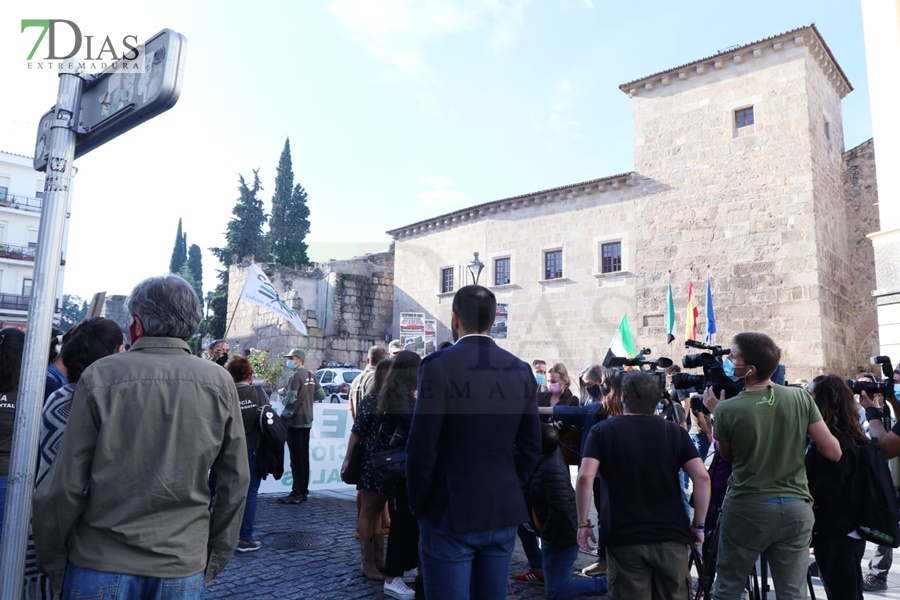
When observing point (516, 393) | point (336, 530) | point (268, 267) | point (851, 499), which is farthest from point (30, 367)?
point (268, 267)

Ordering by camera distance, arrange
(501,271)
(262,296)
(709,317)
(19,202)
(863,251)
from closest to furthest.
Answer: (262,296), (709,317), (863,251), (501,271), (19,202)

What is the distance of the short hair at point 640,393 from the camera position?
3.25 meters

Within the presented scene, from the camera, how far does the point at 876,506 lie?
11.3 ft

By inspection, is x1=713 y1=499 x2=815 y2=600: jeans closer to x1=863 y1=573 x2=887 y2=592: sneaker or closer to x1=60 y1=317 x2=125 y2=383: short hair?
x1=863 y1=573 x2=887 y2=592: sneaker

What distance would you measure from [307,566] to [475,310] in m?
3.31

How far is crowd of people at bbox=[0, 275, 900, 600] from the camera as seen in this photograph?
199cm

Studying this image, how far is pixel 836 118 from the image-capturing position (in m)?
20.5

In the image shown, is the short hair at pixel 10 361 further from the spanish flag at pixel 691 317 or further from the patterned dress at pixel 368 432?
the spanish flag at pixel 691 317

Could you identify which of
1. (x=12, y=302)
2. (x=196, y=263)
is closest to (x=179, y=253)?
(x=196, y=263)

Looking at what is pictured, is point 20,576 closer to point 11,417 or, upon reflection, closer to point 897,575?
point 11,417

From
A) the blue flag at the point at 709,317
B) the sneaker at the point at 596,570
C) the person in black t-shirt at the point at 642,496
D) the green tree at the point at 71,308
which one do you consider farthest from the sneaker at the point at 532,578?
the green tree at the point at 71,308

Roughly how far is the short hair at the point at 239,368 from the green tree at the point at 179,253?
5966 cm

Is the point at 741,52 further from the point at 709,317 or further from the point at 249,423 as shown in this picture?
the point at 249,423

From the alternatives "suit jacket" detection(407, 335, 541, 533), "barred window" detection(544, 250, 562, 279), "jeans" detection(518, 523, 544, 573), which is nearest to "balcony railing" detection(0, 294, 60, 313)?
"barred window" detection(544, 250, 562, 279)
